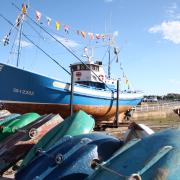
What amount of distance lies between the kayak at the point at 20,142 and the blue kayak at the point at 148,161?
268 centimetres

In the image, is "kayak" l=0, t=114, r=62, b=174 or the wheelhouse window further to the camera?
the wheelhouse window

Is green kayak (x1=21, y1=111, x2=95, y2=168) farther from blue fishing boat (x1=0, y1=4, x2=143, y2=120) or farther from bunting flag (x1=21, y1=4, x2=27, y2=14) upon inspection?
bunting flag (x1=21, y1=4, x2=27, y2=14)

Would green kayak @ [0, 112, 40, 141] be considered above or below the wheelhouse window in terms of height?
below

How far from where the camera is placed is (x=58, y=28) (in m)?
21.0

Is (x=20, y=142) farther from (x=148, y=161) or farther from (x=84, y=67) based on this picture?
(x=84, y=67)

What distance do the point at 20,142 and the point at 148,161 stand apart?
11.0ft

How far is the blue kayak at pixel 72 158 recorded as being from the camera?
4.45m

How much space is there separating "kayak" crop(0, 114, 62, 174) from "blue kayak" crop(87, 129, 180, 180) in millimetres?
2677

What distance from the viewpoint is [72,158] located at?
456 centimetres

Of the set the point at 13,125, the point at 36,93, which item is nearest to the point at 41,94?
the point at 36,93

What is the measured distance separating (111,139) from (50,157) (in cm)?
80

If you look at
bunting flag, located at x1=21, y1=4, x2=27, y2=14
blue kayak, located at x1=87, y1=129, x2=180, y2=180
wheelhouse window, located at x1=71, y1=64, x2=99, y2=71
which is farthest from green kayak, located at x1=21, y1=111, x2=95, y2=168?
wheelhouse window, located at x1=71, y1=64, x2=99, y2=71

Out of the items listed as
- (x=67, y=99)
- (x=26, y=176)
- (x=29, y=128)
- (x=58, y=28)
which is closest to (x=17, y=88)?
(x=67, y=99)

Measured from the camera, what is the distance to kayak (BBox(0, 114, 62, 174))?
6.27 metres
